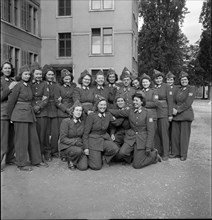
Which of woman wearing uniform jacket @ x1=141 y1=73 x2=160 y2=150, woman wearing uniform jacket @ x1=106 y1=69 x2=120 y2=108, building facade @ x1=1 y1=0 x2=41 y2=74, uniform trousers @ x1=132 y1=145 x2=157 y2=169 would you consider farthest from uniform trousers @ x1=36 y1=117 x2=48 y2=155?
building facade @ x1=1 y1=0 x2=41 y2=74

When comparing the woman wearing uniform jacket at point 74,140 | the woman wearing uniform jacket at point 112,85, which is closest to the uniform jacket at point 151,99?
the woman wearing uniform jacket at point 112,85

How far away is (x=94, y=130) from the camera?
4434mm

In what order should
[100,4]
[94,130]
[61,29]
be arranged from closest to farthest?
[100,4] < [61,29] < [94,130]

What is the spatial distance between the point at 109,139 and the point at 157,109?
3.69 feet

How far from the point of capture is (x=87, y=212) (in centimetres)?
121

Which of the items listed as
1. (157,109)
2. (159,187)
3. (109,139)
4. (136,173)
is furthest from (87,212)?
(157,109)

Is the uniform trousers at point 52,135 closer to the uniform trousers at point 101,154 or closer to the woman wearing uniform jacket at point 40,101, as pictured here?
the woman wearing uniform jacket at point 40,101

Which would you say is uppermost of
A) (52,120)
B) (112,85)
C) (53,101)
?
(112,85)

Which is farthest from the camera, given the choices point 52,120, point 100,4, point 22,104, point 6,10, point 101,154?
point 52,120

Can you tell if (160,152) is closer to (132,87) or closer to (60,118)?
(132,87)

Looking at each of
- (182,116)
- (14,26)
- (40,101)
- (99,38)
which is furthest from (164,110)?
(14,26)

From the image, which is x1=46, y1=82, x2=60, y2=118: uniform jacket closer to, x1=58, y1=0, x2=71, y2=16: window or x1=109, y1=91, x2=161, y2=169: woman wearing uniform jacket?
x1=109, y1=91, x2=161, y2=169: woman wearing uniform jacket

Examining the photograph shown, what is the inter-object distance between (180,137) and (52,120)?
7.74 feet

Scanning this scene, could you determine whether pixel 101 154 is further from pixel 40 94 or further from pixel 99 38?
pixel 99 38
